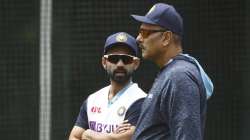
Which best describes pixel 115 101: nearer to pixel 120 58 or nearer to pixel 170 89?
pixel 120 58

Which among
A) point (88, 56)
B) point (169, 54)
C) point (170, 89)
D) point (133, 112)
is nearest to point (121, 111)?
point (133, 112)

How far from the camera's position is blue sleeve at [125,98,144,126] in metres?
4.76

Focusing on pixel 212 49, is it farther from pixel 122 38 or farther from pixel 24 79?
pixel 122 38

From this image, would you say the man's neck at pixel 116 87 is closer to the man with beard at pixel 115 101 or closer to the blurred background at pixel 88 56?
the man with beard at pixel 115 101

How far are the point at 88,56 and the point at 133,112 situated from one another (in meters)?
3.70

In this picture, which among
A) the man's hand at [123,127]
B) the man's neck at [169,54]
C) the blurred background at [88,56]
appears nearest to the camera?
the man's neck at [169,54]

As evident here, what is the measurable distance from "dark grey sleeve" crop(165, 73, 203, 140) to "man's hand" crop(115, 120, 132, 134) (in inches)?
38.2

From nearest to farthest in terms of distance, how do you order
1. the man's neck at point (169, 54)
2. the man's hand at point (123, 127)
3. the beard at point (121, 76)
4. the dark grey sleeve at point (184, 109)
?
the dark grey sleeve at point (184, 109) < the man's neck at point (169, 54) < the man's hand at point (123, 127) < the beard at point (121, 76)

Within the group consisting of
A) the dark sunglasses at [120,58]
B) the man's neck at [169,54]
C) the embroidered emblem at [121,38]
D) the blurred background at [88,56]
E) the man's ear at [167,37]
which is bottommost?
the blurred background at [88,56]

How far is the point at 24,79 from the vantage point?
8547mm

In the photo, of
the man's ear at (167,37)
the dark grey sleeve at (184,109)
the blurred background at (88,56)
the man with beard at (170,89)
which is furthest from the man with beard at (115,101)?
the blurred background at (88,56)

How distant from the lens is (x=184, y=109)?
3.70m

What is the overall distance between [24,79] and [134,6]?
1.56m

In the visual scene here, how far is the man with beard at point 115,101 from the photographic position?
482 cm
